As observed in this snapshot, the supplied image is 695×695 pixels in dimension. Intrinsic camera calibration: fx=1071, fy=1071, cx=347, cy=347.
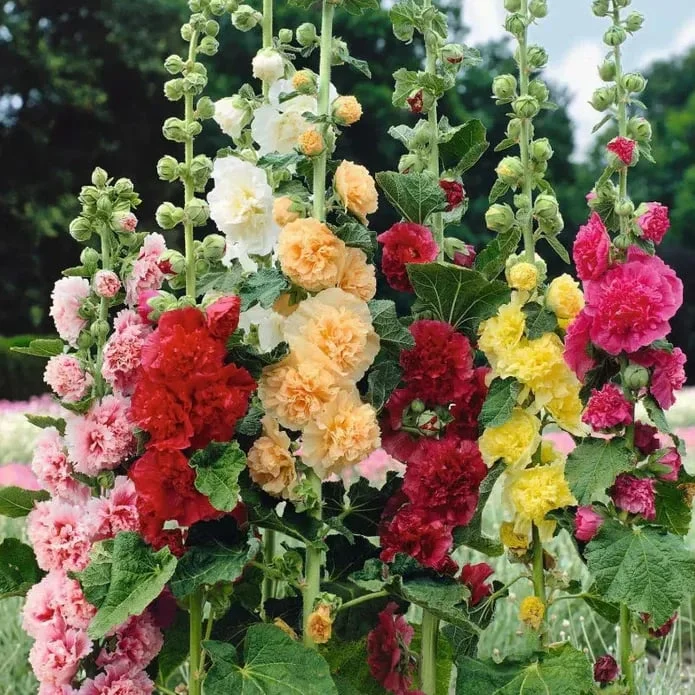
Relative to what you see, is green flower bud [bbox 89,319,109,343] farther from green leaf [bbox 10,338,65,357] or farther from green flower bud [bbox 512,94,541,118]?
green flower bud [bbox 512,94,541,118]

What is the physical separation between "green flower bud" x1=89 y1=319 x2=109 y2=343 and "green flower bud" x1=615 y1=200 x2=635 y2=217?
2.76 ft

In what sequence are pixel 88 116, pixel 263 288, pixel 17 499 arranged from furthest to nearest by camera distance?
pixel 88 116, pixel 17 499, pixel 263 288

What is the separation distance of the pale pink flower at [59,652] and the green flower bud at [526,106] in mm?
1089

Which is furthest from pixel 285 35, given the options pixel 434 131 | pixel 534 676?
pixel 534 676

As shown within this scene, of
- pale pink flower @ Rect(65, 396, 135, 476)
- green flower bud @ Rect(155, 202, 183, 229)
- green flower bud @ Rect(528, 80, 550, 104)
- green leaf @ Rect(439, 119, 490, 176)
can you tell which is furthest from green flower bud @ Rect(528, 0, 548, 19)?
pale pink flower @ Rect(65, 396, 135, 476)

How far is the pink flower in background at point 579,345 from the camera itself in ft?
5.38

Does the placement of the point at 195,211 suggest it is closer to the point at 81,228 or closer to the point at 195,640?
the point at 81,228

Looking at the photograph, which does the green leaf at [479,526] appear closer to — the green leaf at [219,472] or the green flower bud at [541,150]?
the green leaf at [219,472]

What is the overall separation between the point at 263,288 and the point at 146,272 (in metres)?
0.24

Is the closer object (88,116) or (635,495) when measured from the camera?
(635,495)

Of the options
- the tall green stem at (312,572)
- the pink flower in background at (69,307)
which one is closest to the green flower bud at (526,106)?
the tall green stem at (312,572)

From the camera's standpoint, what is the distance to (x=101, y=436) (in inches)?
65.9

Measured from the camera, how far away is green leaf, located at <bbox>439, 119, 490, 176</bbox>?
5.83ft

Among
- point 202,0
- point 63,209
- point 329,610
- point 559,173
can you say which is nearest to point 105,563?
point 329,610
